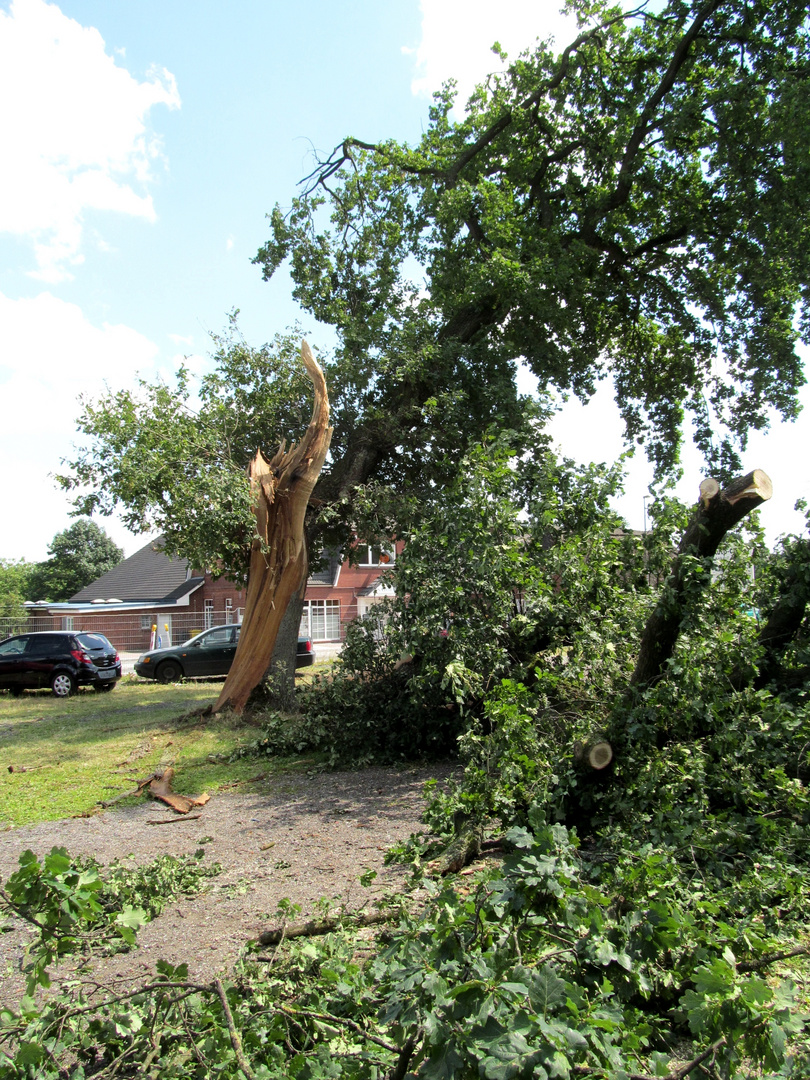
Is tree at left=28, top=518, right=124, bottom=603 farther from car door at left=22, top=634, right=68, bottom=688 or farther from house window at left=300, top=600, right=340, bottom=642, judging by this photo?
car door at left=22, top=634, right=68, bottom=688

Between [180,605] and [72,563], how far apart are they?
94.8 feet

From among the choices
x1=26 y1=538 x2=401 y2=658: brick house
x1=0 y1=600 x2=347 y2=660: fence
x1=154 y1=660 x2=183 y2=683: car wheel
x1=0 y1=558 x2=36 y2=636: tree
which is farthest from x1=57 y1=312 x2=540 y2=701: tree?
x1=0 y1=558 x2=36 y2=636: tree

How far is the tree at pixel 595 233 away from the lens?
11680mm

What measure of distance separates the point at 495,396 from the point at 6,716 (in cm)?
1109

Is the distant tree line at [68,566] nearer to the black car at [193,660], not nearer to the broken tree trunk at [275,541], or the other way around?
the black car at [193,660]

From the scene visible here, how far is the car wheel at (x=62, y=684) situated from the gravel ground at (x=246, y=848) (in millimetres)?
11162

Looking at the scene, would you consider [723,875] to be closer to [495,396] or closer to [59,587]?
[495,396]

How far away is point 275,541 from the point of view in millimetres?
10992

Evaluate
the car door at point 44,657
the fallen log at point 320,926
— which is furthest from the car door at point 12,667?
the fallen log at point 320,926

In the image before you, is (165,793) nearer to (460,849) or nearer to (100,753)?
(100,753)

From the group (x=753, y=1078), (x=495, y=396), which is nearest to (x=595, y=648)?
(x=753, y=1078)

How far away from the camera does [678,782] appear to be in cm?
462

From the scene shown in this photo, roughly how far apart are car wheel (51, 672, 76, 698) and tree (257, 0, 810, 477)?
10026 millimetres

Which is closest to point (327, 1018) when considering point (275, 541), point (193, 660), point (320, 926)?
point (320, 926)
